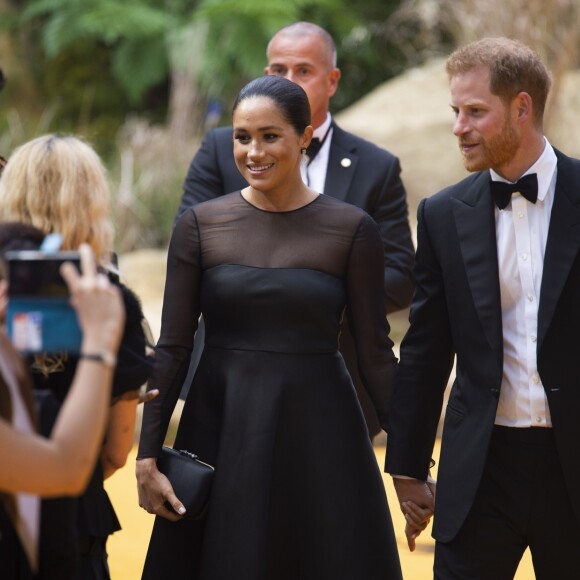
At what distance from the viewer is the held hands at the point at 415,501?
12.4 ft

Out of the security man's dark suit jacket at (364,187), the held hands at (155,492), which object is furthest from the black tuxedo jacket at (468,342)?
the security man's dark suit jacket at (364,187)

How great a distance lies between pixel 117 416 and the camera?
9.82 ft

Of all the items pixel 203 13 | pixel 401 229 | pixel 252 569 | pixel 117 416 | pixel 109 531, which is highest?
pixel 203 13

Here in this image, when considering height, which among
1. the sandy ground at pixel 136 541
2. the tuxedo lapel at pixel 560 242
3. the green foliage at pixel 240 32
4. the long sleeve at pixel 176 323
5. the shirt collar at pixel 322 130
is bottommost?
the sandy ground at pixel 136 541

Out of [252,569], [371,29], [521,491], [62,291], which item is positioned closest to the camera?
[62,291]

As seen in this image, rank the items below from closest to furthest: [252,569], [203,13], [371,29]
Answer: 1. [252,569]
2. [203,13]
3. [371,29]

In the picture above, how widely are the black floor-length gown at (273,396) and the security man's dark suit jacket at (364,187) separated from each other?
1025 millimetres

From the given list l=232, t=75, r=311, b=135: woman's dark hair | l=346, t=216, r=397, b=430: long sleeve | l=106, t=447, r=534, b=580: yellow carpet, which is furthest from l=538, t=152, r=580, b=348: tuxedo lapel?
l=106, t=447, r=534, b=580: yellow carpet

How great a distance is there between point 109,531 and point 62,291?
1044mm

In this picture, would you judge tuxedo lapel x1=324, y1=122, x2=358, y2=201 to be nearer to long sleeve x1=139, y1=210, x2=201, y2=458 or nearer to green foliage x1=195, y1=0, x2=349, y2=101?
long sleeve x1=139, y1=210, x2=201, y2=458

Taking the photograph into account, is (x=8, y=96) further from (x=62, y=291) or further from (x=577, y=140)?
(x=62, y=291)

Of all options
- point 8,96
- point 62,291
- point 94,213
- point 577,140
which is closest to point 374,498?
point 94,213

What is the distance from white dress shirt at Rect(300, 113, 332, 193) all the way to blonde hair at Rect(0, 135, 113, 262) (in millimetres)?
1940

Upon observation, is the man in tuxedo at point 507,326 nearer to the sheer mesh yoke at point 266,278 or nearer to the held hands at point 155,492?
the sheer mesh yoke at point 266,278
